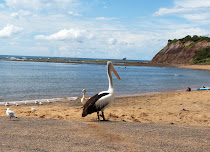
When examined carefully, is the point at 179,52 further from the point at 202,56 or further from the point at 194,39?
the point at 202,56

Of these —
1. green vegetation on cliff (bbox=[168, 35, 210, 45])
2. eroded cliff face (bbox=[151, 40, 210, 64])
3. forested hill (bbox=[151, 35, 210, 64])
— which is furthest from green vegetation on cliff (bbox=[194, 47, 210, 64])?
green vegetation on cliff (bbox=[168, 35, 210, 45])

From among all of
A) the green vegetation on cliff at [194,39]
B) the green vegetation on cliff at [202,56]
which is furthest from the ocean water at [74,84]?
the green vegetation on cliff at [194,39]

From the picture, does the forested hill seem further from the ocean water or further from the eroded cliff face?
the ocean water

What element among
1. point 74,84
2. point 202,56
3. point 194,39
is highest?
point 194,39

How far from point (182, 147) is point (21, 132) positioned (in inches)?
168

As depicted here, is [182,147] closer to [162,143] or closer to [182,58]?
[162,143]

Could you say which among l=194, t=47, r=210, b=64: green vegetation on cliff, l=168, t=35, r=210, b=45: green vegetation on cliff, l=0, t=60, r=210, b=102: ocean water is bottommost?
l=0, t=60, r=210, b=102: ocean water

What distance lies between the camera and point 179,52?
111312 mm

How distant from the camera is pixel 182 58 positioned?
108375 mm

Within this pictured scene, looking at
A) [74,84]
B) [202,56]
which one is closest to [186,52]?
[202,56]

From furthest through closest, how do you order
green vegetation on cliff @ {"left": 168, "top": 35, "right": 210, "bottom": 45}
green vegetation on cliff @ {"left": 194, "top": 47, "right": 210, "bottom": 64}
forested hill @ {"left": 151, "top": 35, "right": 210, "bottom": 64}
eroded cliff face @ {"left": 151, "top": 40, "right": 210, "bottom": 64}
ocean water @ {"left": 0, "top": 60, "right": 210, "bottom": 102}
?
1. green vegetation on cliff @ {"left": 168, "top": 35, "right": 210, "bottom": 45}
2. eroded cliff face @ {"left": 151, "top": 40, "right": 210, "bottom": 64}
3. forested hill @ {"left": 151, "top": 35, "right": 210, "bottom": 64}
4. green vegetation on cliff @ {"left": 194, "top": 47, "right": 210, "bottom": 64}
5. ocean water @ {"left": 0, "top": 60, "right": 210, "bottom": 102}

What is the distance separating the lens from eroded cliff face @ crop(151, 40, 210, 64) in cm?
10344

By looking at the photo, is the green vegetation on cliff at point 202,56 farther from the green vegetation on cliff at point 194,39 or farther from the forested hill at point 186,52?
the green vegetation on cliff at point 194,39

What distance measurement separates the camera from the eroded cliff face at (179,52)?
103 meters
